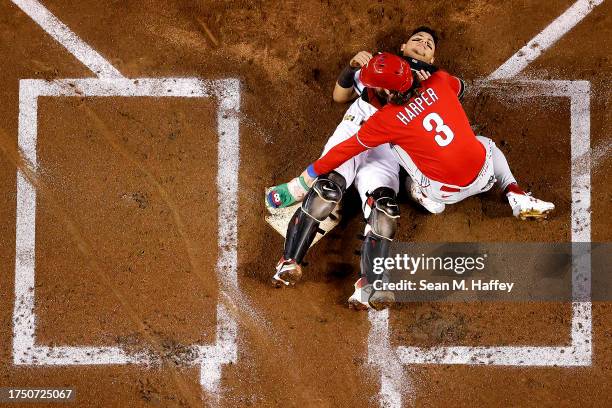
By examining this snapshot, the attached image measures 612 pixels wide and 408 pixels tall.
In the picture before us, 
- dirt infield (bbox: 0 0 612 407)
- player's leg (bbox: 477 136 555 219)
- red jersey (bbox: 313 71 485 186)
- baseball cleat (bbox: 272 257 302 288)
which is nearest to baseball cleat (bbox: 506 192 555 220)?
player's leg (bbox: 477 136 555 219)

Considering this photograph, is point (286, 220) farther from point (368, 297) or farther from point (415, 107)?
point (415, 107)

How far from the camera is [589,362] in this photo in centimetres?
622

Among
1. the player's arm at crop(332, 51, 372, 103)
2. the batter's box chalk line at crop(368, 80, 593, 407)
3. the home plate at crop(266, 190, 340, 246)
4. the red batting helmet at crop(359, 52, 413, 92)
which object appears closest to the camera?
the red batting helmet at crop(359, 52, 413, 92)

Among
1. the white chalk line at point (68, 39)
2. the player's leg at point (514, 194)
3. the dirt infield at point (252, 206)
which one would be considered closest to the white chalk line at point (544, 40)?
the dirt infield at point (252, 206)

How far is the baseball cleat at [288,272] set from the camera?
5965mm

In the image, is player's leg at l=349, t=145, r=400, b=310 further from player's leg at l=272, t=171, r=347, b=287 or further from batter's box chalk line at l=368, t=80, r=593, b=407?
batter's box chalk line at l=368, t=80, r=593, b=407

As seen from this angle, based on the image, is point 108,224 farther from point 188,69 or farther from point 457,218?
point 457,218

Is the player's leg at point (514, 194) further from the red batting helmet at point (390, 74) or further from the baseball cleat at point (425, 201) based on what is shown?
the red batting helmet at point (390, 74)

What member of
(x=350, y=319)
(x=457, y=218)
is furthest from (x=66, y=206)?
(x=457, y=218)

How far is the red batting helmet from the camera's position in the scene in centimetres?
500

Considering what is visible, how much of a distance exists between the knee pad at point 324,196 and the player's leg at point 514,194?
4.81 ft

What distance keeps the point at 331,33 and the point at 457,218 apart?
7.89ft

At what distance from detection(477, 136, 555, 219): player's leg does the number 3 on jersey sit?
2.72ft

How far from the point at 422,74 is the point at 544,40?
79.2 inches
